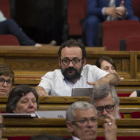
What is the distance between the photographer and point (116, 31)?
5.86 ft

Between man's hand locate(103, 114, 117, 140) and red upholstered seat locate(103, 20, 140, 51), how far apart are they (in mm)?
910

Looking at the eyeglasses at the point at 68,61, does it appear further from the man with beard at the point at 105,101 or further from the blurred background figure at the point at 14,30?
the blurred background figure at the point at 14,30

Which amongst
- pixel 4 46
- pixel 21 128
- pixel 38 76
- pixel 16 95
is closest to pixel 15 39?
pixel 4 46

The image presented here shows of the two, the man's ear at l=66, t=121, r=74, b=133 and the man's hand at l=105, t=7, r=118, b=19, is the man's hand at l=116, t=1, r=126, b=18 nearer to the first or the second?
the man's hand at l=105, t=7, r=118, b=19

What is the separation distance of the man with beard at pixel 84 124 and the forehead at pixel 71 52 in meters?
0.35

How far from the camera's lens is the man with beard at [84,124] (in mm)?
836

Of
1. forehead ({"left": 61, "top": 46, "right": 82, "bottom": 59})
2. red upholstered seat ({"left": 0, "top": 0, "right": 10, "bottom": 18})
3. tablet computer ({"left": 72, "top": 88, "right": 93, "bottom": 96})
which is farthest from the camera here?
red upholstered seat ({"left": 0, "top": 0, "right": 10, "bottom": 18})

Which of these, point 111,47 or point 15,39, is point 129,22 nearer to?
point 111,47

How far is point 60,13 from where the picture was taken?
2.14 meters

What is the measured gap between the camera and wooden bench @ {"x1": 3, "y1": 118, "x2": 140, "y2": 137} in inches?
35.7

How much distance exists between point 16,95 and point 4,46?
0.56 meters

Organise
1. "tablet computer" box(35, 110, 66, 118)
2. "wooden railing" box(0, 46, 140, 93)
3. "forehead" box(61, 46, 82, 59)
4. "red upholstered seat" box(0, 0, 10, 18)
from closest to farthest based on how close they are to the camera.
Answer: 1. "tablet computer" box(35, 110, 66, 118)
2. "forehead" box(61, 46, 82, 59)
3. "wooden railing" box(0, 46, 140, 93)
4. "red upholstered seat" box(0, 0, 10, 18)

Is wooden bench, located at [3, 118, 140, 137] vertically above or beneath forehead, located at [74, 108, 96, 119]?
beneath

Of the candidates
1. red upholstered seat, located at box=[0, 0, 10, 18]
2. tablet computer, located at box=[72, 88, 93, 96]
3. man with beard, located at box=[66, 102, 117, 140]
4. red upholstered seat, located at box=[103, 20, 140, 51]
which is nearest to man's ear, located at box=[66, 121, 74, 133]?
man with beard, located at box=[66, 102, 117, 140]
